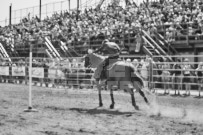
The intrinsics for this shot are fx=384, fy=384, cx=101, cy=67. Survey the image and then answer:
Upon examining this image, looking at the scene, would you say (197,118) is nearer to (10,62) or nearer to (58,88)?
(58,88)

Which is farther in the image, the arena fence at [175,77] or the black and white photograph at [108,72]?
the arena fence at [175,77]

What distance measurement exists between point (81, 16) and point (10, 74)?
7.96 m

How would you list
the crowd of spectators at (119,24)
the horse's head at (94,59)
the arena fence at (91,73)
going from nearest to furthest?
1. the horse's head at (94,59)
2. the arena fence at (91,73)
3. the crowd of spectators at (119,24)

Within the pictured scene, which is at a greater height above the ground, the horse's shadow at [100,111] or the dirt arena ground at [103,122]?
the dirt arena ground at [103,122]

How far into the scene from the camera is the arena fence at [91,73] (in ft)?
57.5

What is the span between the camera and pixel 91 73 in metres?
20.5

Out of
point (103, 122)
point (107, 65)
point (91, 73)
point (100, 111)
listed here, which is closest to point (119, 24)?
point (91, 73)

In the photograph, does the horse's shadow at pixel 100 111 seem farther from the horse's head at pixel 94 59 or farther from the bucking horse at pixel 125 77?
the horse's head at pixel 94 59

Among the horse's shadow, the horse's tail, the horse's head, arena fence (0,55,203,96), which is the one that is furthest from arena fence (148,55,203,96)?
the horse's shadow

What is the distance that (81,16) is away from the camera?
103 feet

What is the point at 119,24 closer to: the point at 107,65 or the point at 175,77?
the point at 175,77

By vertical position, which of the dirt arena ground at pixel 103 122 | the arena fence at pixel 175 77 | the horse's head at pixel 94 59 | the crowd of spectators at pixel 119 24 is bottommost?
the dirt arena ground at pixel 103 122

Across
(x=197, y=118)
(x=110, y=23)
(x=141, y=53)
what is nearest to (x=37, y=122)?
(x=197, y=118)

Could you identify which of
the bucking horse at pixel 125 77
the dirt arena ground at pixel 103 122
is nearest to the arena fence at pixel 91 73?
the bucking horse at pixel 125 77
